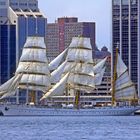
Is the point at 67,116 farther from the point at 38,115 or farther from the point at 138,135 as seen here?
the point at 138,135

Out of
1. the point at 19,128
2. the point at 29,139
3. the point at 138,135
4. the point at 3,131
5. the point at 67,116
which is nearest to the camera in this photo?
the point at 29,139

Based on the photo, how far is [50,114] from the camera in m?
199

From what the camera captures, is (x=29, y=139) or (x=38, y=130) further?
(x=38, y=130)

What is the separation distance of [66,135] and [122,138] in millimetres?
8277

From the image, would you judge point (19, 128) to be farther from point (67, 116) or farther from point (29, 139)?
point (67, 116)

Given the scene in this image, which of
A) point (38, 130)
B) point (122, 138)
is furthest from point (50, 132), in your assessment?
point (122, 138)

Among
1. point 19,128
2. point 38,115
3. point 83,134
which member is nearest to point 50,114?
point 38,115

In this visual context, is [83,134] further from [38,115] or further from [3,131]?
[38,115]

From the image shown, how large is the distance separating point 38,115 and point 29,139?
88.9 meters

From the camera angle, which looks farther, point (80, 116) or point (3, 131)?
point (80, 116)

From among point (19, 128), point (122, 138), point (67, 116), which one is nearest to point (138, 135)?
point (122, 138)

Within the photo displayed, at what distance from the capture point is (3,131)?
416 feet

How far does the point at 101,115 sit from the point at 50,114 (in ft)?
28.4

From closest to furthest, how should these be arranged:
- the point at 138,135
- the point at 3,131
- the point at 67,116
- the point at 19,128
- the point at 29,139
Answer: the point at 29,139 → the point at 138,135 → the point at 3,131 → the point at 19,128 → the point at 67,116
